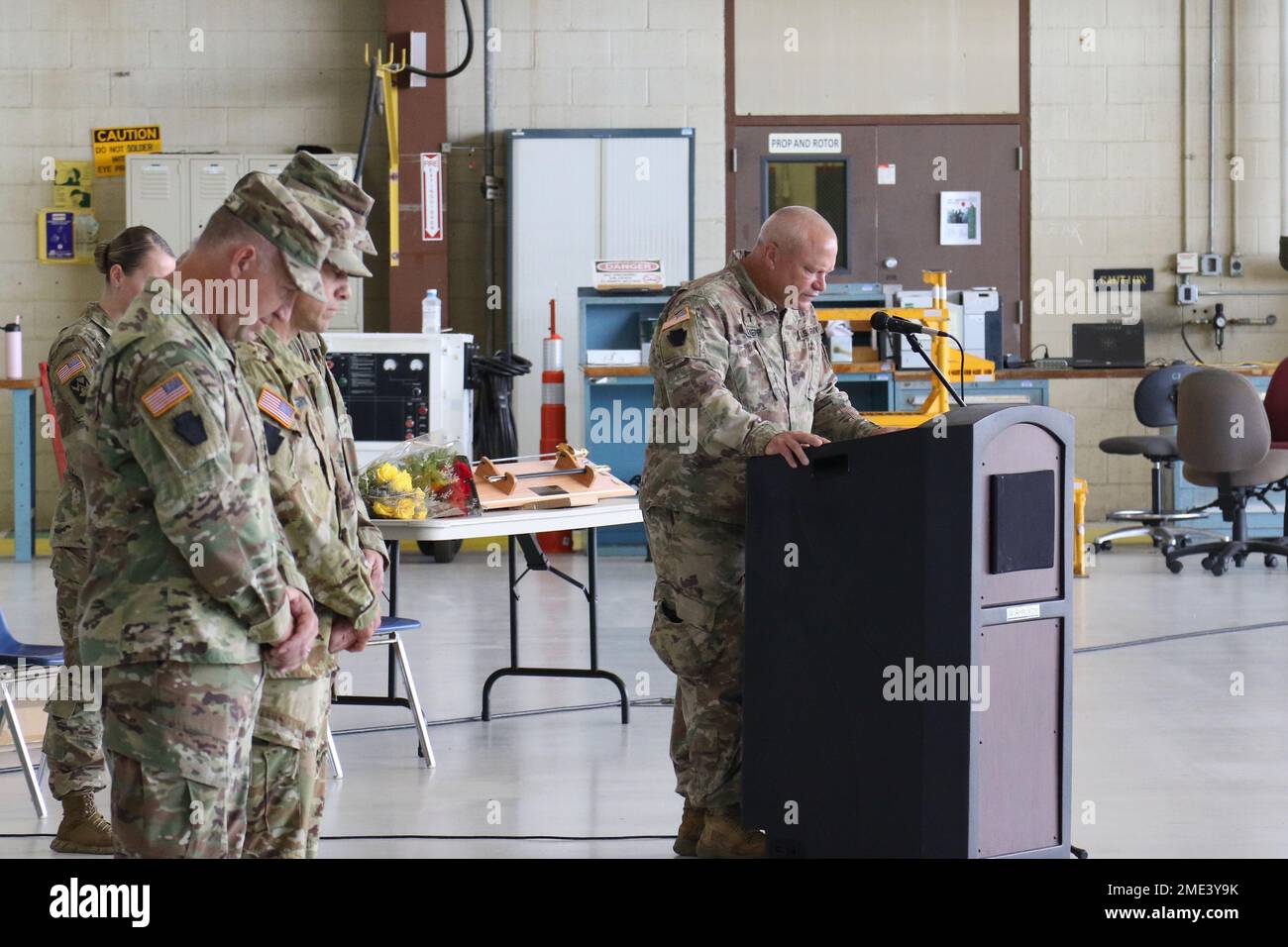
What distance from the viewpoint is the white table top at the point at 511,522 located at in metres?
4.26

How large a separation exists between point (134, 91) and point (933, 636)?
356 inches

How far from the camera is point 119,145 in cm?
1013

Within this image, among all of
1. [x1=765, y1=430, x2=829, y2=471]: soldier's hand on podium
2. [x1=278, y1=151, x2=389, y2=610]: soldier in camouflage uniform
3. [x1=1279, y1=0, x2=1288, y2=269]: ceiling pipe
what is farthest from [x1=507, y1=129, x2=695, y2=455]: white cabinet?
[x1=278, y1=151, x2=389, y2=610]: soldier in camouflage uniform

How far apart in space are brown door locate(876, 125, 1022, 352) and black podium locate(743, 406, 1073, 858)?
25.2 feet

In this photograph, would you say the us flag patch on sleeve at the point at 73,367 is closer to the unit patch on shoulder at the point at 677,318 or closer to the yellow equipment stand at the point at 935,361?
the unit patch on shoulder at the point at 677,318

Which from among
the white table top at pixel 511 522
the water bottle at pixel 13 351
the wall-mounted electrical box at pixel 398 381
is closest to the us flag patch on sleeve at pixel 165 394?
the white table top at pixel 511 522

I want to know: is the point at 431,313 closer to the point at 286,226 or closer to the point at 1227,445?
the point at 1227,445

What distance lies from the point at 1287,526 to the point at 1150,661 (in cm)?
320

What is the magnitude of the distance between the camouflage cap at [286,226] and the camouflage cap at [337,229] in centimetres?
3

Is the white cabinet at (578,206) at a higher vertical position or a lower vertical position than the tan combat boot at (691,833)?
higher

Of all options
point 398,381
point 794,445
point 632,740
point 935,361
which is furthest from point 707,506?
point 398,381

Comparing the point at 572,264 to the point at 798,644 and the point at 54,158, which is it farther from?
the point at 798,644

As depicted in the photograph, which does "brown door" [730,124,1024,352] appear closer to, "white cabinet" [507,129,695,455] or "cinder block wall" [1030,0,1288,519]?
"cinder block wall" [1030,0,1288,519]

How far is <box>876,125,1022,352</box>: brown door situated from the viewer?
10.3 metres
